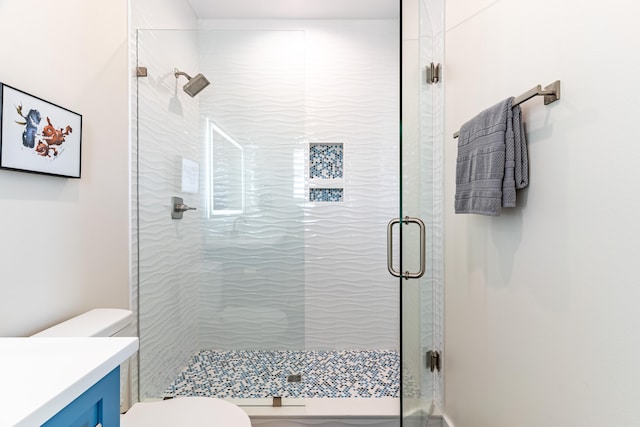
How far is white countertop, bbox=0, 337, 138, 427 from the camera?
0.56 metres

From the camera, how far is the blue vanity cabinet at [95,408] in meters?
0.63

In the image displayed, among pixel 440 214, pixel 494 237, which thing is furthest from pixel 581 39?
pixel 440 214

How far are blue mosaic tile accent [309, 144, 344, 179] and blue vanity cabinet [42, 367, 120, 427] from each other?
2176 millimetres

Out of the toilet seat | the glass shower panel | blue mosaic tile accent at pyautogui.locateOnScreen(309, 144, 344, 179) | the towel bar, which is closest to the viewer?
the towel bar

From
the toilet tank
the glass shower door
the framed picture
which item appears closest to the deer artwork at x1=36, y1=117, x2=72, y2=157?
the framed picture

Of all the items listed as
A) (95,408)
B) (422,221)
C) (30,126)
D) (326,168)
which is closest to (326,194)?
(326,168)

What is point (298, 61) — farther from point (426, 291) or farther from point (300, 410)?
point (300, 410)

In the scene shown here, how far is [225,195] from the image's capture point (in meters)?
2.13

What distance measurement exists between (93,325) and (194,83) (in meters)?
1.40

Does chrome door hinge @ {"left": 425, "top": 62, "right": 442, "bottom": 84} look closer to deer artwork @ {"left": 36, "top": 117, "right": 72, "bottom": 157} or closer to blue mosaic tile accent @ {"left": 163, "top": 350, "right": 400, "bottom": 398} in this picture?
deer artwork @ {"left": 36, "top": 117, "right": 72, "bottom": 157}

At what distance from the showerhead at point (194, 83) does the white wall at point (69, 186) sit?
1.02ft

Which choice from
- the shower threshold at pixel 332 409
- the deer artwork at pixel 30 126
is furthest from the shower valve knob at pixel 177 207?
the shower threshold at pixel 332 409

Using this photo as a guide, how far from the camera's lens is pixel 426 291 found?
1856 mm

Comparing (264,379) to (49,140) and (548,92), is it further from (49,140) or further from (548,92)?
(548,92)
